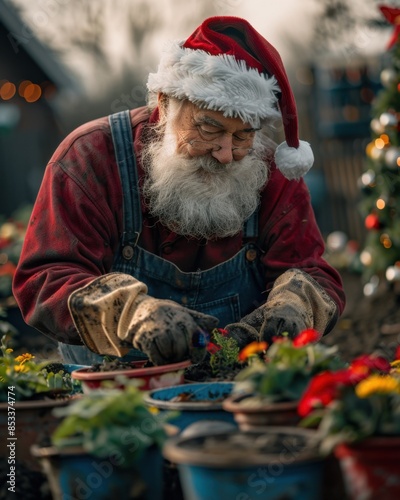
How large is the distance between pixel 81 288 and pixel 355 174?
41.6 ft

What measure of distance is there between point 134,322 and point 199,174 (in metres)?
1.04

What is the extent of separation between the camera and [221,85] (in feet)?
A: 13.4

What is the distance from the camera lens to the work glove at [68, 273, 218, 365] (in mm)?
3293

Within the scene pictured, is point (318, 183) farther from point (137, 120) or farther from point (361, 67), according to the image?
point (137, 120)

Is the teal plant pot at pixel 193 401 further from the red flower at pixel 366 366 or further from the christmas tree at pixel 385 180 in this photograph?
the christmas tree at pixel 385 180

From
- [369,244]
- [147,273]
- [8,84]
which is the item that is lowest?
[369,244]

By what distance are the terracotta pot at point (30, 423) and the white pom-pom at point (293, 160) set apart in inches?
70.0

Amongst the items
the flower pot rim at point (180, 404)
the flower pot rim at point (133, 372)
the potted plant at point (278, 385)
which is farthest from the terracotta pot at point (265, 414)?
the flower pot rim at point (133, 372)

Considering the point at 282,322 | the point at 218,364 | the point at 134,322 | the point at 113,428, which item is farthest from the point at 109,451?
the point at 282,322

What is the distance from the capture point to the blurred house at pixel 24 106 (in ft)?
49.4

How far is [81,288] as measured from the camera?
145 inches

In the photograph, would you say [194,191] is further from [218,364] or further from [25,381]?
[25,381]

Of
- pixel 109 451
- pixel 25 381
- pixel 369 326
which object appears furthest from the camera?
pixel 369 326

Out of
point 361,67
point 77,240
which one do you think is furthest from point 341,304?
point 361,67
